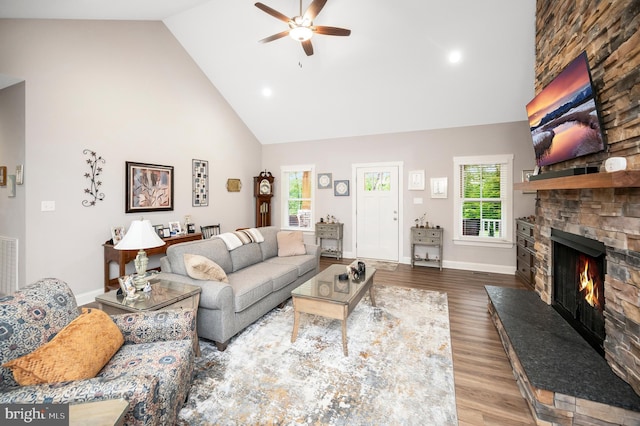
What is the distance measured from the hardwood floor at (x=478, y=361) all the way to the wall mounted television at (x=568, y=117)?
5.63ft

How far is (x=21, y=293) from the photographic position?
55.5 inches

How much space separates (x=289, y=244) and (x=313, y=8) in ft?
9.43

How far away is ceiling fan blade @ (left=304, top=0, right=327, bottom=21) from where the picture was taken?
268 centimetres

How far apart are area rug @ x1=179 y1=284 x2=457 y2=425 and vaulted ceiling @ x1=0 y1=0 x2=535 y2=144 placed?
11.5ft

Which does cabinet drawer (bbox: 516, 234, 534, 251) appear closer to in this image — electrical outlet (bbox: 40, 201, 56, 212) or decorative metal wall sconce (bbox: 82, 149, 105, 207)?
decorative metal wall sconce (bbox: 82, 149, 105, 207)

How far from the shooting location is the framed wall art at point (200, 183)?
4.99 metres

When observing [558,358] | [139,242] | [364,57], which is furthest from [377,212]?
[139,242]

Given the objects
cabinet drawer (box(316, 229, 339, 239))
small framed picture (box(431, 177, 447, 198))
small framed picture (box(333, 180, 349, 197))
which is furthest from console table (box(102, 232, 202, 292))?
small framed picture (box(431, 177, 447, 198))

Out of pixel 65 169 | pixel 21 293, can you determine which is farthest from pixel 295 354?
pixel 65 169

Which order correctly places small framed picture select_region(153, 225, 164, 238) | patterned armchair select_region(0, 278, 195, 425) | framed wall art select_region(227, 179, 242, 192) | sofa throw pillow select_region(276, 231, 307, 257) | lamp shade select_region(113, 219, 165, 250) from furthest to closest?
framed wall art select_region(227, 179, 242, 192) → small framed picture select_region(153, 225, 164, 238) → sofa throw pillow select_region(276, 231, 307, 257) → lamp shade select_region(113, 219, 165, 250) → patterned armchair select_region(0, 278, 195, 425)

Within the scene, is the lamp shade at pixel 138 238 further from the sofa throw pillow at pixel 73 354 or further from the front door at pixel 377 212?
the front door at pixel 377 212

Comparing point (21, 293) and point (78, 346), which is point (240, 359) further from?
point (21, 293)

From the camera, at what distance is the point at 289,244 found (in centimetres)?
413

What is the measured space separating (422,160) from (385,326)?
3.57m
